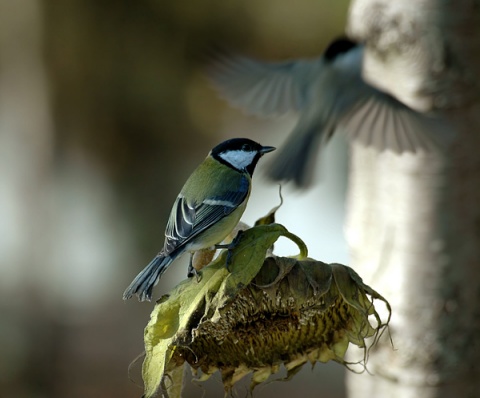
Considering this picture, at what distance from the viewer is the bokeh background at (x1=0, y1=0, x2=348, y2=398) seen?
5766 millimetres

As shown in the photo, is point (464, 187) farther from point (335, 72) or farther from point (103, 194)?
point (103, 194)

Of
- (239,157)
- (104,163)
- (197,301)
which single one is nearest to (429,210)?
(239,157)

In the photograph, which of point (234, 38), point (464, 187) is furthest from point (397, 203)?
point (234, 38)

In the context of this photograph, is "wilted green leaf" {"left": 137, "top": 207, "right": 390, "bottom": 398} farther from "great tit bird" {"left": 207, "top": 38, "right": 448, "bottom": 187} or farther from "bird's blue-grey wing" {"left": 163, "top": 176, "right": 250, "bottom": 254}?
"great tit bird" {"left": 207, "top": 38, "right": 448, "bottom": 187}

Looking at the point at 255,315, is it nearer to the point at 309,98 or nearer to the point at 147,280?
the point at 147,280

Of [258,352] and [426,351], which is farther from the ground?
[258,352]

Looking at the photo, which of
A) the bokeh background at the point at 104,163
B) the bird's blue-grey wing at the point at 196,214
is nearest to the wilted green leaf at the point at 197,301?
the bird's blue-grey wing at the point at 196,214

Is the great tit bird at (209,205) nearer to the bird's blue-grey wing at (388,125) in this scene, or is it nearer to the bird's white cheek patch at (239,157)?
the bird's white cheek patch at (239,157)

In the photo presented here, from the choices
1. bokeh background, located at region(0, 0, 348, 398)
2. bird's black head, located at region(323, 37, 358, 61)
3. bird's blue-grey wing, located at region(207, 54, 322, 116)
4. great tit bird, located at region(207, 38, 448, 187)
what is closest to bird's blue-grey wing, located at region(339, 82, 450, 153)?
great tit bird, located at region(207, 38, 448, 187)

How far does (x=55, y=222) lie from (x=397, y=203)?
5061 millimetres

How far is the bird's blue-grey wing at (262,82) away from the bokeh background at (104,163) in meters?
2.84

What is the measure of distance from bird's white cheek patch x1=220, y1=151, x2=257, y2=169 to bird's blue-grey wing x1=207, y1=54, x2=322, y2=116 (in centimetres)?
80

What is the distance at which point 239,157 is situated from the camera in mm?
1783

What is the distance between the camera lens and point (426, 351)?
1.61 m
